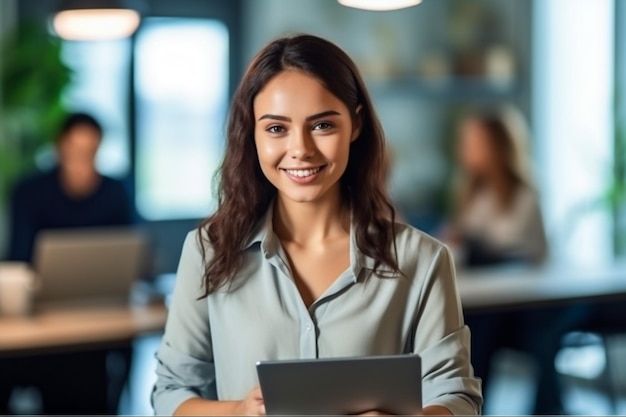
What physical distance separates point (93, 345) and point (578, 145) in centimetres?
472

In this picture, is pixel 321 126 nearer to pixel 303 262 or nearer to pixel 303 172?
pixel 303 172

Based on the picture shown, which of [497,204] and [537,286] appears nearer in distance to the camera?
[537,286]

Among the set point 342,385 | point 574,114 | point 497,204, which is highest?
point 574,114

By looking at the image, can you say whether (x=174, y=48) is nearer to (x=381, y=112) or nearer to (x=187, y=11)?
(x=187, y=11)

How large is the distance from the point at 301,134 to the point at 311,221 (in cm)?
18

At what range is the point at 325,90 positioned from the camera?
5.69 feet

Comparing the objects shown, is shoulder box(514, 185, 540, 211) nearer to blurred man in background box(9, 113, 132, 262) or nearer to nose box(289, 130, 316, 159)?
blurred man in background box(9, 113, 132, 262)

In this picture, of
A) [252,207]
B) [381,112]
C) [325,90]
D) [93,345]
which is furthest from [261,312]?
[381,112]

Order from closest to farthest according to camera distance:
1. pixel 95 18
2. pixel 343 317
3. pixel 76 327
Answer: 1. pixel 343 317
2. pixel 76 327
3. pixel 95 18

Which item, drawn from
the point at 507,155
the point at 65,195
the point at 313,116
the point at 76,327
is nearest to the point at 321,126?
the point at 313,116

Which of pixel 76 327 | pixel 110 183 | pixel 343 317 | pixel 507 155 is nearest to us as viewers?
pixel 343 317

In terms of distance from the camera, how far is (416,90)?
743 centimetres

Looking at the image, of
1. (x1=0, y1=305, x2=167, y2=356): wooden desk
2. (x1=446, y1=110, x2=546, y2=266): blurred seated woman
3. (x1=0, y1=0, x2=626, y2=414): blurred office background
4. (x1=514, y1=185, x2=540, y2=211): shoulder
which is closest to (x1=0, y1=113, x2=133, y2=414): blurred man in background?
(x1=0, y1=305, x2=167, y2=356): wooden desk

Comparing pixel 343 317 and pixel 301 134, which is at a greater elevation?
pixel 301 134
